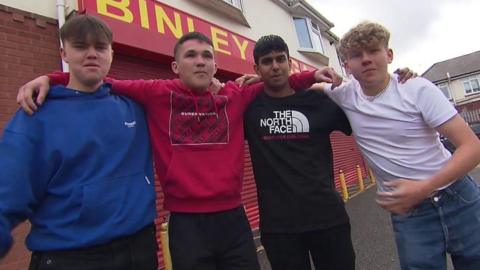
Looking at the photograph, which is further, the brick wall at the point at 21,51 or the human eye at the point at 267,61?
the brick wall at the point at 21,51

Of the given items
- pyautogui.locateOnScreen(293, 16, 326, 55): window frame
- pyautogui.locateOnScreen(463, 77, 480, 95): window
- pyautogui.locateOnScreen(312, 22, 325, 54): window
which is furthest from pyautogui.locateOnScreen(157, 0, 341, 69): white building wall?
pyautogui.locateOnScreen(463, 77, 480, 95): window

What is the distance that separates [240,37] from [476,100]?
130 feet

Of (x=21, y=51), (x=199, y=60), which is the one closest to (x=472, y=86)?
(x=21, y=51)

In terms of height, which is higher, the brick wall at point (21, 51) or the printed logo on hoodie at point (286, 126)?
the brick wall at point (21, 51)

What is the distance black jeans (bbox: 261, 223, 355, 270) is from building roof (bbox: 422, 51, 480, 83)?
148ft

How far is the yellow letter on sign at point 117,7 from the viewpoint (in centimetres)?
504

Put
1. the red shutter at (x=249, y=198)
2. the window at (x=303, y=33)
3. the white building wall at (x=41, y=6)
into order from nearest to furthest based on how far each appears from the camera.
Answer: the white building wall at (x=41, y=6) → the red shutter at (x=249, y=198) → the window at (x=303, y=33)

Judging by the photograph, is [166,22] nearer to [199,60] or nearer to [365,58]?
[199,60]

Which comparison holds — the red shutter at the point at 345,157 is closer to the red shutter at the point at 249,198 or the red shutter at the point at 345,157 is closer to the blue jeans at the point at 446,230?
the red shutter at the point at 249,198

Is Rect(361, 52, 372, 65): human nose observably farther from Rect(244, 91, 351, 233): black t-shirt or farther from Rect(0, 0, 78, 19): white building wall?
Rect(0, 0, 78, 19): white building wall

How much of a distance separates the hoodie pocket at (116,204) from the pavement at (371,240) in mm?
3441

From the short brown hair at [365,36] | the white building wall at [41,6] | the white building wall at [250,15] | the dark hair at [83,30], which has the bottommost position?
the short brown hair at [365,36]

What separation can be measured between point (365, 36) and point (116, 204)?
173 cm

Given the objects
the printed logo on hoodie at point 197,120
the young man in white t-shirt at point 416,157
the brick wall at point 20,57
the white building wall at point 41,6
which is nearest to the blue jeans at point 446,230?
the young man in white t-shirt at point 416,157
